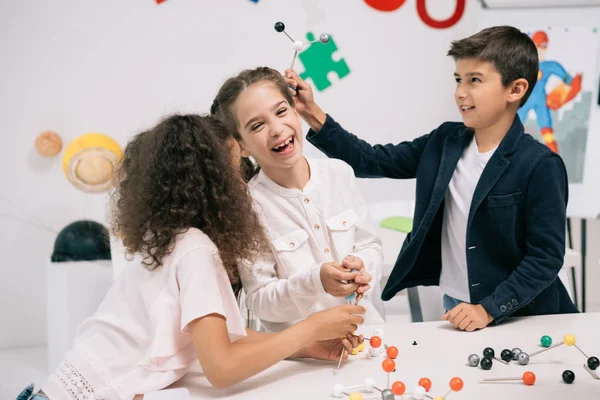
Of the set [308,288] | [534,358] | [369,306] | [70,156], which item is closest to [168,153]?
[308,288]

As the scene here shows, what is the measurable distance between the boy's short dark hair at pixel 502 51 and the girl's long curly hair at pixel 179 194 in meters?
0.63

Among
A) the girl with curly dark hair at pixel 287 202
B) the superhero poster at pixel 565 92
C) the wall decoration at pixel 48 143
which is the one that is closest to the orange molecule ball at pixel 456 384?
the girl with curly dark hair at pixel 287 202

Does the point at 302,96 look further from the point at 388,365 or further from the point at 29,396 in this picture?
the point at 29,396

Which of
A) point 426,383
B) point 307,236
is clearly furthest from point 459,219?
point 426,383

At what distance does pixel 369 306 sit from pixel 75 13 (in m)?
2.10

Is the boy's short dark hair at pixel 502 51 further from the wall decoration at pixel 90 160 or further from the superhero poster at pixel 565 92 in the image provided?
the wall decoration at pixel 90 160

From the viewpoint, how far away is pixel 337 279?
1.14 meters

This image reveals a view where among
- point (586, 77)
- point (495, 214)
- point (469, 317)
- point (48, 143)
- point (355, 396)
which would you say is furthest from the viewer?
point (586, 77)

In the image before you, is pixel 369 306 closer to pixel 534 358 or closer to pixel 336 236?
pixel 336 236

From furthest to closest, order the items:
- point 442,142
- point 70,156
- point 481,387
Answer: point 70,156
point 442,142
point 481,387

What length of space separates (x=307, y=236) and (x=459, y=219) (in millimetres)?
372

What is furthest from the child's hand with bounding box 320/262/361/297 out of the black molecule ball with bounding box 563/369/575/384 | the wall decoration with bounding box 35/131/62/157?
the wall decoration with bounding box 35/131/62/157

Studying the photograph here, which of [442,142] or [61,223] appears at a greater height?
[442,142]

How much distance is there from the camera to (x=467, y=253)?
57.0 inches
